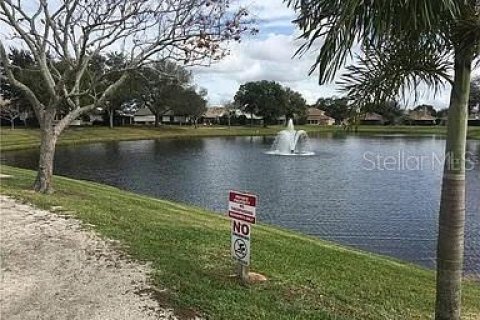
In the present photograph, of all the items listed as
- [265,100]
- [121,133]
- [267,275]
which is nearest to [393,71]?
[267,275]

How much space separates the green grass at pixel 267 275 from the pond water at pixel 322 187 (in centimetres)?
444

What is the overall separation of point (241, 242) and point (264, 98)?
93032 millimetres

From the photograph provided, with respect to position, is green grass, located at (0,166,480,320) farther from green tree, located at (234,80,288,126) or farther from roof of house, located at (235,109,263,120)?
roof of house, located at (235,109,263,120)

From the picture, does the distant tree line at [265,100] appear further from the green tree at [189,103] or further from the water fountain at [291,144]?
the water fountain at [291,144]

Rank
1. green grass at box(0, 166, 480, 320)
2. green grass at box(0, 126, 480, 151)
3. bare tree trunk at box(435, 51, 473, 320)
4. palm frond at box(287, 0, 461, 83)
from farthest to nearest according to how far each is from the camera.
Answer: green grass at box(0, 126, 480, 151) < green grass at box(0, 166, 480, 320) < bare tree trunk at box(435, 51, 473, 320) < palm frond at box(287, 0, 461, 83)

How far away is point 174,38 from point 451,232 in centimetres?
925

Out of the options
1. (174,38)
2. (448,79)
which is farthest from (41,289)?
(174,38)

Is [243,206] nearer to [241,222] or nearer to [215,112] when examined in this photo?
[241,222]

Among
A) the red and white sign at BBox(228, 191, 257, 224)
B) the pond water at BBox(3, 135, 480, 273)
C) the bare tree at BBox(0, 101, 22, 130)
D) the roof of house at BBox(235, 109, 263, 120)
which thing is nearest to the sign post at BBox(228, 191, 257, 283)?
the red and white sign at BBox(228, 191, 257, 224)

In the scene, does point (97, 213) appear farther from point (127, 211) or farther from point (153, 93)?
point (153, 93)

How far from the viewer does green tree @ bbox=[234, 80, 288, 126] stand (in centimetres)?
9812

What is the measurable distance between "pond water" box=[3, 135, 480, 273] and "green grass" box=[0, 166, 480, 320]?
4436mm

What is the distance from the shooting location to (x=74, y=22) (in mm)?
12109

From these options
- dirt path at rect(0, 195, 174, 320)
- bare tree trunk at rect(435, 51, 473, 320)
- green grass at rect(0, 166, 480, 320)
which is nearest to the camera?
bare tree trunk at rect(435, 51, 473, 320)
